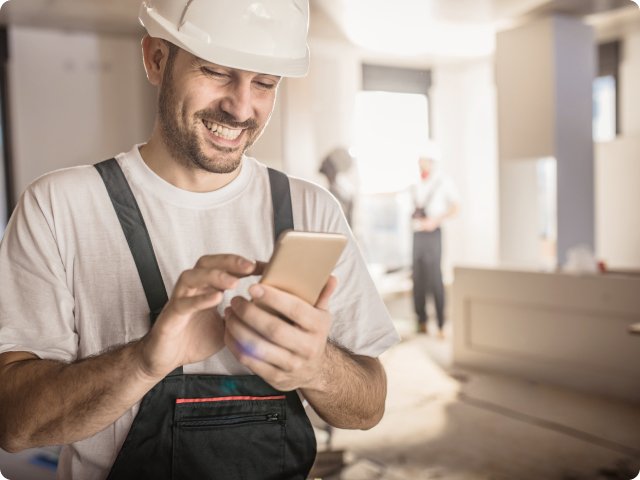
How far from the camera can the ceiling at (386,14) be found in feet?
12.8

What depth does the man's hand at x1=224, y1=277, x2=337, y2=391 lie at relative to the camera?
625 millimetres

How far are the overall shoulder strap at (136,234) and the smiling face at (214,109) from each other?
97 millimetres

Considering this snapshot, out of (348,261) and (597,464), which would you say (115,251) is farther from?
(597,464)

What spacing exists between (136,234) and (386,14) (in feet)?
12.5

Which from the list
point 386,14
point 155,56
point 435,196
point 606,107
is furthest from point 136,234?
point 606,107

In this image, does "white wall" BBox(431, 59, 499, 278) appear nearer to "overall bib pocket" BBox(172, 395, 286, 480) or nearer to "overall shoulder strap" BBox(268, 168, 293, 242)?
"overall shoulder strap" BBox(268, 168, 293, 242)

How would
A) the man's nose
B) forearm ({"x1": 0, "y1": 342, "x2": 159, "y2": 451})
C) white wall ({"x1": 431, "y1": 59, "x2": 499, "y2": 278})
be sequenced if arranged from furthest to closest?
white wall ({"x1": 431, "y1": 59, "x2": 499, "y2": 278})
the man's nose
forearm ({"x1": 0, "y1": 342, "x2": 159, "y2": 451})

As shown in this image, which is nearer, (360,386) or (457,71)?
(360,386)

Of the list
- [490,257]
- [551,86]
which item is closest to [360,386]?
[551,86]

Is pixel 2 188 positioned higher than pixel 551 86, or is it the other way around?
pixel 551 86

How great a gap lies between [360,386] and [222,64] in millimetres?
476

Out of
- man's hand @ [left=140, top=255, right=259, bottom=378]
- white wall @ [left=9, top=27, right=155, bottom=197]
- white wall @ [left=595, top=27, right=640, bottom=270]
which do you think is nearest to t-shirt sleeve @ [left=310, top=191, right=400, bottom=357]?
man's hand @ [left=140, top=255, right=259, bottom=378]

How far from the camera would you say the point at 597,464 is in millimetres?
2529

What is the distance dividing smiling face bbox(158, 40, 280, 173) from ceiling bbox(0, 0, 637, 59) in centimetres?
324
